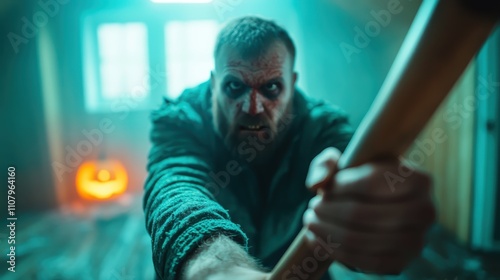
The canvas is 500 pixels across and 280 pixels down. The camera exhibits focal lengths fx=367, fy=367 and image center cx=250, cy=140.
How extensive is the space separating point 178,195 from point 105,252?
431mm

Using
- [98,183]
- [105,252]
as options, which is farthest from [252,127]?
[98,183]

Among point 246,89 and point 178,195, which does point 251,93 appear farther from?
point 178,195

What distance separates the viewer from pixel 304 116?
413 mm

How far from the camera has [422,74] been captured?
0.14 m

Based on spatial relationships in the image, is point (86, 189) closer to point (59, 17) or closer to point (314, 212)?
point (59, 17)

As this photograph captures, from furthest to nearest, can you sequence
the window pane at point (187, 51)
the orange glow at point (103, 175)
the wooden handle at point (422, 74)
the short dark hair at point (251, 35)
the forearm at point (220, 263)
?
the orange glow at point (103, 175) → the window pane at point (187, 51) → the short dark hair at point (251, 35) → the forearm at point (220, 263) → the wooden handle at point (422, 74)

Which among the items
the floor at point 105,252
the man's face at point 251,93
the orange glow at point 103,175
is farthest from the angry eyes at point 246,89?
the orange glow at point 103,175

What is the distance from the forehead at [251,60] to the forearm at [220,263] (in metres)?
0.17

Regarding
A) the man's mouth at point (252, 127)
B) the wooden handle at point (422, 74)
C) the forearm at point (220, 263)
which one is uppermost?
the wooden handle at point (422, 74)

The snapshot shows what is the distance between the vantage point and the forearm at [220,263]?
0.81 feet

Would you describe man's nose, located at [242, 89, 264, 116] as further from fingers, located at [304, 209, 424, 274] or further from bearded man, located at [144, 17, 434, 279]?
fingers, located at [304, 209, 424, 274]

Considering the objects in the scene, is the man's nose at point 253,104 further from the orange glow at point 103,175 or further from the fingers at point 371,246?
the orange glow at point 103,175

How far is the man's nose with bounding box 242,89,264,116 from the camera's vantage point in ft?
1.26

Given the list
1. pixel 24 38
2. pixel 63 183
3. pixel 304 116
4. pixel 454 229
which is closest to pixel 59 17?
pixel 24 38
